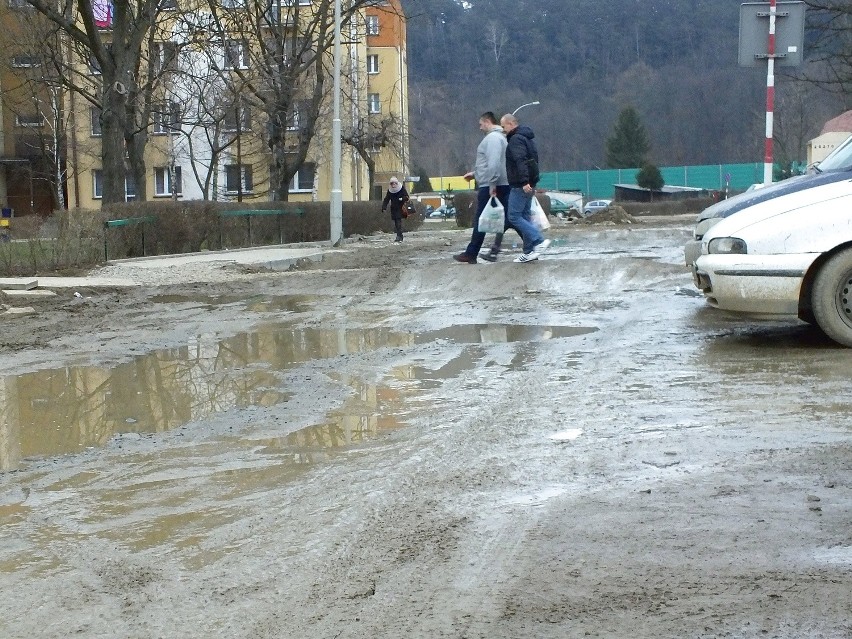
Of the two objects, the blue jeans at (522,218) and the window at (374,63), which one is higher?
the window at (374,63)

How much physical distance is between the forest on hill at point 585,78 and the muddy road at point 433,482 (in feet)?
325

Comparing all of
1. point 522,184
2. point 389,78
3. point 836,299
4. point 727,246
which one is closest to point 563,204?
point 389,78

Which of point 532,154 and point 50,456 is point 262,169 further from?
point 50,456

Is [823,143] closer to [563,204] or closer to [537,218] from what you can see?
[563,204]

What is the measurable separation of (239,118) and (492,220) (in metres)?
27.2

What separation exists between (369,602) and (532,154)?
1119 centimetres

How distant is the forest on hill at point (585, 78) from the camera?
111 metres

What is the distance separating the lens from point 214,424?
5848mm

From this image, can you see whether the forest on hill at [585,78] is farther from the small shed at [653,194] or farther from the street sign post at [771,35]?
the street sign post at [771,35]

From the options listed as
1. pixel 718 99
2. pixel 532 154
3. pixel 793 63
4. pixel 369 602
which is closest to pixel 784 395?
pixel 369 602

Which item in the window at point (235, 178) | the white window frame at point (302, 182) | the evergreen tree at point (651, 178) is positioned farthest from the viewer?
the evergreen tree at point (651, 178)

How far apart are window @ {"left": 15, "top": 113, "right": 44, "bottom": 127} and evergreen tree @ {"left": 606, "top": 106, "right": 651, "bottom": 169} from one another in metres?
64.3

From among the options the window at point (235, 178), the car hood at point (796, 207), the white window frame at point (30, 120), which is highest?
the white window frame at point (30, 120)

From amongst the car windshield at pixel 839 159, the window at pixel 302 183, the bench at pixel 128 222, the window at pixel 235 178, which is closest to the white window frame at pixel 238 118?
the window at pixel 235 178
